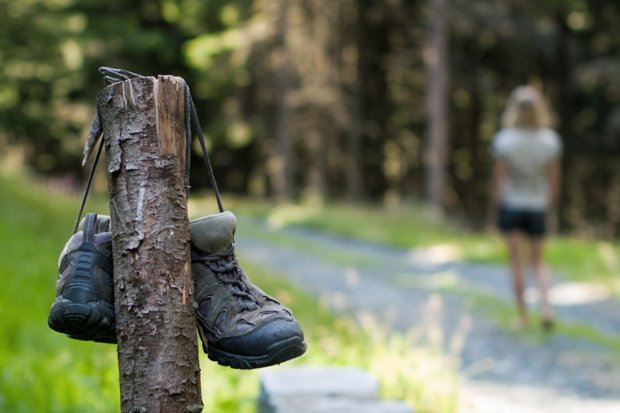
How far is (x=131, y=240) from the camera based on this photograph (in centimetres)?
224

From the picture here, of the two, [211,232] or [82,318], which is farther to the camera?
[211,232]

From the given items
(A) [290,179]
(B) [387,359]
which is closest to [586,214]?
(A) [290,179]

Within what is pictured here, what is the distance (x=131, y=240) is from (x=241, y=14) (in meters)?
26.6

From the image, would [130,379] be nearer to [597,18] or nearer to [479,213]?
[597,18]

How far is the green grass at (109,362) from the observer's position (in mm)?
4965

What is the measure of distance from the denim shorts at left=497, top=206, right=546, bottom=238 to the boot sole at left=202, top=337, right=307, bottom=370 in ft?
20.3

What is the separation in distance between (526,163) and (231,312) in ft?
20.5

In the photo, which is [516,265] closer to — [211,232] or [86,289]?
[211,232]

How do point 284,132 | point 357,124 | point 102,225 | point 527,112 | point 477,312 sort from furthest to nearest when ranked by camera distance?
1. point 357,124
2. point 284,132
3. point 477,312
4. point 527,112
5. point 102,225

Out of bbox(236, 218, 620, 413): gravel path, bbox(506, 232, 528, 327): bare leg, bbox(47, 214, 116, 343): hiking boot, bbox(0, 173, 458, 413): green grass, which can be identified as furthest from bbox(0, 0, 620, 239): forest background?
bbox(47, 214, 116, 343): hiking boot

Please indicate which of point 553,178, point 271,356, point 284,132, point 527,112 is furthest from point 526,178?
point 284,132

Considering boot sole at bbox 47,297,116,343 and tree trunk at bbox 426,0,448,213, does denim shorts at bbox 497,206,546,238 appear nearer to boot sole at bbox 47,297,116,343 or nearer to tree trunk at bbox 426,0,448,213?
boot sole at bbox 47,297,116,343

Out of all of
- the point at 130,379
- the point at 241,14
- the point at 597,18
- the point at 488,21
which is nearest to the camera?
the point at 130,379

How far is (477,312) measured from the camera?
369 inches
